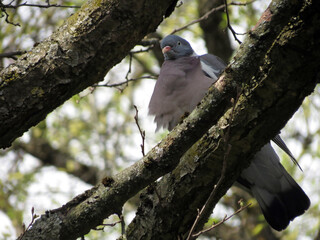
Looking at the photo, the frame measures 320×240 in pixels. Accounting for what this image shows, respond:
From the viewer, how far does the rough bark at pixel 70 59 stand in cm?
250

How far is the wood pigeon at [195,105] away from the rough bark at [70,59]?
5.36 ft

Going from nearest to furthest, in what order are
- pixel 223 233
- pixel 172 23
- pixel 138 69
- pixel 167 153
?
1. pixel 167 153
2. pixel 223 233
3. pixel 172 23
4. pixel 138 69

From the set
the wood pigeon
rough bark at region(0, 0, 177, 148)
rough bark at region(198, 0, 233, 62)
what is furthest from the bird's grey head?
rough bark at region(0, 0, 177, 148)

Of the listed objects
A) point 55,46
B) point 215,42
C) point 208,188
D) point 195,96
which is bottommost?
point 208,188

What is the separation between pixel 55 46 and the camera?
102 inches

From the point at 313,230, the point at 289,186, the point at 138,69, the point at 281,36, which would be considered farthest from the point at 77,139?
the point at 281,36

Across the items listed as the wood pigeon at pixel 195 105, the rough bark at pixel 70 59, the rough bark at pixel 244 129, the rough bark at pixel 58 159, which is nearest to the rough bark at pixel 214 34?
the wood pigeon at pixel 195 105

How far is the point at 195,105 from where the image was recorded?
4.38m

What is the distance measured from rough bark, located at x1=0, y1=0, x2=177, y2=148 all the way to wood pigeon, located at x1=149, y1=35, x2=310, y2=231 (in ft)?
5.36

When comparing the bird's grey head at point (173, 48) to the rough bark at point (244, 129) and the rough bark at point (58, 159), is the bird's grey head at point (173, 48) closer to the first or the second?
the rough bark at point (244, 129)

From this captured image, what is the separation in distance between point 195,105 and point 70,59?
1.98 metres

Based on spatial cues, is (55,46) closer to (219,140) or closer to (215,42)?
(219,140)

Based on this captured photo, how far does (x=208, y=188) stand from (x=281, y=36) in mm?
892

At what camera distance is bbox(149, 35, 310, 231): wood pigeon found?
388cm
